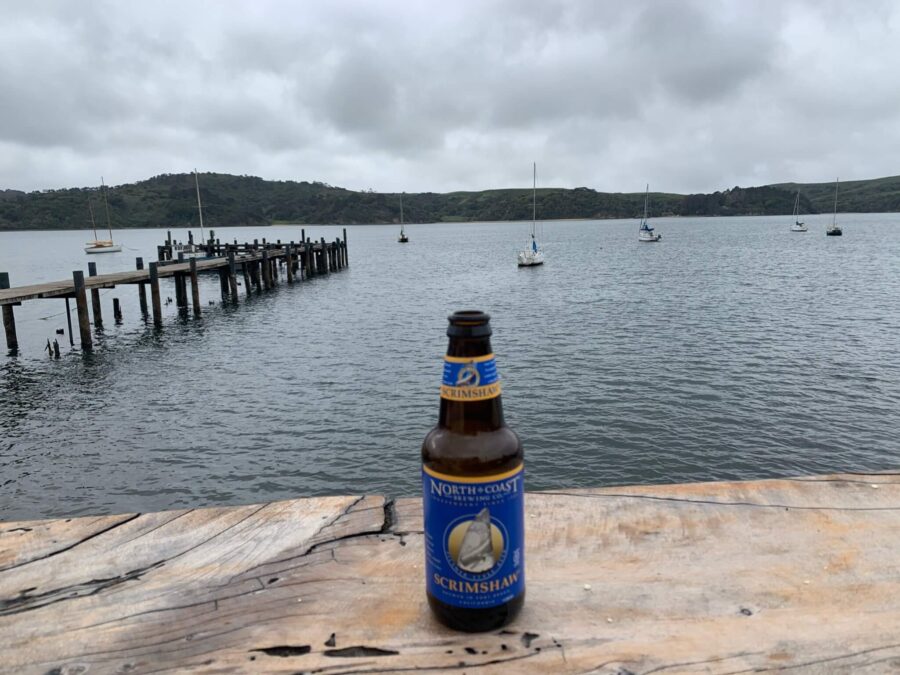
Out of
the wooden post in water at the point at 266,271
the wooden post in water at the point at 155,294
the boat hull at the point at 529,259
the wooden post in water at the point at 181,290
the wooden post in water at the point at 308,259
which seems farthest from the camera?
the boat hull at the point at 529,259

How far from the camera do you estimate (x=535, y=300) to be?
39344 millimetres

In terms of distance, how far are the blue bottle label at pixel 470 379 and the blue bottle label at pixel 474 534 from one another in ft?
Result: 0.79

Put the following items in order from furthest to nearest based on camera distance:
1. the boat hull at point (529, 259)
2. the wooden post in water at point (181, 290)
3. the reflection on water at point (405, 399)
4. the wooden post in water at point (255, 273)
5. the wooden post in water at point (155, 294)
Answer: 1. the boat hull at point (529, 259)
2. the wooden post in water at point (255, 273)
3. the wooden post in water at point (181, 290)
4. the wooden post in water at point (155, 294)
5. the reflection on water at point (405, 399)

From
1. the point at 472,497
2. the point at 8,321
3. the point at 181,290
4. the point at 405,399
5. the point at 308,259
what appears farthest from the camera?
the point at 308,259

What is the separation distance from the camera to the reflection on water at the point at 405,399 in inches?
524

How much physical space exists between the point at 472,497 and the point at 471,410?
10.3 inches

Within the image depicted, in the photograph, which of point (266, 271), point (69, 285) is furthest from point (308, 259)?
point (69, 285)

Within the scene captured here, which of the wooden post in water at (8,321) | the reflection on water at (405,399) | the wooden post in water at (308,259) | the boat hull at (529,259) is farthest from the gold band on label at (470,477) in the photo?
the boat hull at (529,259)

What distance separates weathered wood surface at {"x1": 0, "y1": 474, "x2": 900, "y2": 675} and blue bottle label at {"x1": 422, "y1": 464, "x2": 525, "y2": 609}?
149 mm

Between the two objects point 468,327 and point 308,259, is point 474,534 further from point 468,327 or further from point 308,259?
point 308,259

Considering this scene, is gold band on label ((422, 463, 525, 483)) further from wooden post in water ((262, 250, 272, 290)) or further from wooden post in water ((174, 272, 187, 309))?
wooden post in water ((262, 250, 272, 290))

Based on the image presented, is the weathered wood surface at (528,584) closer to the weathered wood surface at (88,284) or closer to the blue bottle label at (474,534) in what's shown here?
the blue bottle label at (474,534)

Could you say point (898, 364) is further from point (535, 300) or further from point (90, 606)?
point (90, 606)

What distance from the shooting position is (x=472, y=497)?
1.81m
